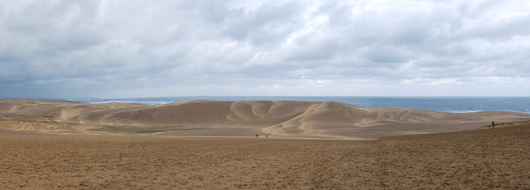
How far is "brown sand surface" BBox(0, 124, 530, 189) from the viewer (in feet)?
31.7

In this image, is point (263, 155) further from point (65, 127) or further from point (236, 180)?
point (65, 127)

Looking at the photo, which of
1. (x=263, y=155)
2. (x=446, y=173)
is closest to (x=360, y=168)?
(x=446, y=173)

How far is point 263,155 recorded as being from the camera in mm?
15141

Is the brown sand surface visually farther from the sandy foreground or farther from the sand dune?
the sand dune

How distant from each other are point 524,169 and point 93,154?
692 inches

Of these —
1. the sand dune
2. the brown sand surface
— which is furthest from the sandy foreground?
the sand dune

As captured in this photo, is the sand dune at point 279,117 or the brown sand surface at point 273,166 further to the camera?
the sand dune at point 279,117

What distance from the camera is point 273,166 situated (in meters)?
12.6

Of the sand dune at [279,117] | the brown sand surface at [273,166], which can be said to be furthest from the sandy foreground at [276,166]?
the sand dune at [279,117]

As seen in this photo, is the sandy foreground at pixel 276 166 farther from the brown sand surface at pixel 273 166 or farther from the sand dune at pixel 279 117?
the sand dune at pixel 279 117

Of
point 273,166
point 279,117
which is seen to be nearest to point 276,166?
point 273,166

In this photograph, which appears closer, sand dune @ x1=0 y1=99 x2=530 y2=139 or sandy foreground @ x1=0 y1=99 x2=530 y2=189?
sandy foreground @ x1=0 y1=99 x2=530 y2=189

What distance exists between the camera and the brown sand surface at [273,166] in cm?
967

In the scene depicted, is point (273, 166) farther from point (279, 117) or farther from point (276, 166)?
point (279, 117)
